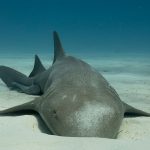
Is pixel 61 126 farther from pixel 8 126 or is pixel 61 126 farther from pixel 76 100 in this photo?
pixel 8 126

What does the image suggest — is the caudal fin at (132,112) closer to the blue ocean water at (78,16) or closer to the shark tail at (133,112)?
the shark tail at (133,112)

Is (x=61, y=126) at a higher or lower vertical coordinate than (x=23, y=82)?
higher

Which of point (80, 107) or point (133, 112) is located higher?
point (80, 107)

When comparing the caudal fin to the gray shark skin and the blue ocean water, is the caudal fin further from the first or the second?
the blue ocean water

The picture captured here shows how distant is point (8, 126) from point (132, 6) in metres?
133

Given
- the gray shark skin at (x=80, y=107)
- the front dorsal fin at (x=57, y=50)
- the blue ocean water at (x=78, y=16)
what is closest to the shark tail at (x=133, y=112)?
the gray shark skin at (x=80, y=107)

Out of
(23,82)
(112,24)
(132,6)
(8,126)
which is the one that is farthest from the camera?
(132,6)

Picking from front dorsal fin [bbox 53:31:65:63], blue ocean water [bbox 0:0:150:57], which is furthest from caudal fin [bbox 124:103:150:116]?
blue ocean water [bbox 0:0:150:57]

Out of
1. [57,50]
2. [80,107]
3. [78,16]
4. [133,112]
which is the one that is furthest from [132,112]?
[78,16]

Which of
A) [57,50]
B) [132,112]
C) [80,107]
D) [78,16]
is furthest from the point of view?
[78,16]

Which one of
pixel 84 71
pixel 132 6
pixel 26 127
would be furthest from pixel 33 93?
pixel 132 6

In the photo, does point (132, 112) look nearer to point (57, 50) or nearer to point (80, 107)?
point (80, 107)

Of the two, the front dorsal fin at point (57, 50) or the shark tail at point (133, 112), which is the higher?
the front dorsal fin at point (57, 50)

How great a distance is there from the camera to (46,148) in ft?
12.4
